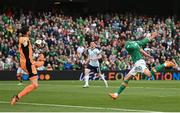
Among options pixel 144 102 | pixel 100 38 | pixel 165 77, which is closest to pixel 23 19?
pixel 100 38

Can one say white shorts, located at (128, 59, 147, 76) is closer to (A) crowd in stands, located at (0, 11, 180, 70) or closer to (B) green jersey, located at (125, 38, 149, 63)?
(B) green jersey, located at (125, 38, 149, 63)

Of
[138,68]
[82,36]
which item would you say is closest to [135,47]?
[138,68]

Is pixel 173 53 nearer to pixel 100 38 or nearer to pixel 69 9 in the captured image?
pixel 100 38

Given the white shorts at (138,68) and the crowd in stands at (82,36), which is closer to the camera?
the white shorts at (138,68)

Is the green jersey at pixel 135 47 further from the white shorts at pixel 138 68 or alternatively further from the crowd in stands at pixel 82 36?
the crowd in stands at pixel 82 36

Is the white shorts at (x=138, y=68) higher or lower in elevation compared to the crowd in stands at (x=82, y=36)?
lower

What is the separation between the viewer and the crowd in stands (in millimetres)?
40688

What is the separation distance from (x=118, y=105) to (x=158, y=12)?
119ft

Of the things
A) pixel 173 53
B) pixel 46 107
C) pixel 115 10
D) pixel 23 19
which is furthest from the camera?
pixel 115 10

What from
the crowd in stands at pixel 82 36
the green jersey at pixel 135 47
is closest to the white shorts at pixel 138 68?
the green jersey at pixel 135 47

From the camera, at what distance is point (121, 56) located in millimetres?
44062

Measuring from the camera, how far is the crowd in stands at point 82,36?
133ft

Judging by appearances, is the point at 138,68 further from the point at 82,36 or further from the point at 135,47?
the point at 82,36

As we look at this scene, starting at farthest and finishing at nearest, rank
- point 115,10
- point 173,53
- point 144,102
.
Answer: point 115,10 → point 173,53 → point 144,102
